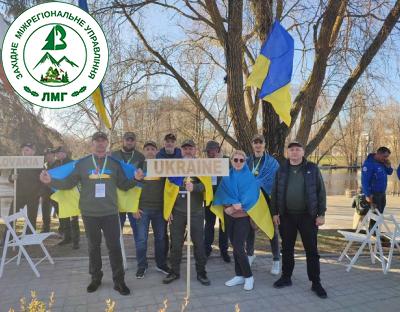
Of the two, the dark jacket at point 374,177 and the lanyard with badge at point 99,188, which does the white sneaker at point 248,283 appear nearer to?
the lanyard with badge at point 99,188

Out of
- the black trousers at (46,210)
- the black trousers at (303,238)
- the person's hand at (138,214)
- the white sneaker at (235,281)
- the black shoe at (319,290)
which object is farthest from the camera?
the black trousers at (46,210)

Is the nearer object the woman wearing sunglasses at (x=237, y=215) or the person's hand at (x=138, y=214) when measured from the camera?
the woman wearing sunglasses at (x=237, y=215)

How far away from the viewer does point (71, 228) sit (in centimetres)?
708

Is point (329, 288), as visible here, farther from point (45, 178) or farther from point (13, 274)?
point (13, 274)

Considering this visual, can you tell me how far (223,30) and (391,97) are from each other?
182 inches

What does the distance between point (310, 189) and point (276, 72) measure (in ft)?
6.81

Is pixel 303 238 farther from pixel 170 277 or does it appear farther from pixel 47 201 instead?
pixel 47 201

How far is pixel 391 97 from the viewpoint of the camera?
373 inches

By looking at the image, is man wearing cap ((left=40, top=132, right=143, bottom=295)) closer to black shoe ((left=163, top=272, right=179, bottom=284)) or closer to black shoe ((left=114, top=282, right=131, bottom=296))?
black shoe ((left=114, top=282, right=131, bottom=296))

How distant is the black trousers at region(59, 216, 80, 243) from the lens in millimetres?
6883

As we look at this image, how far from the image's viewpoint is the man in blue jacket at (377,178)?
714 centimetres

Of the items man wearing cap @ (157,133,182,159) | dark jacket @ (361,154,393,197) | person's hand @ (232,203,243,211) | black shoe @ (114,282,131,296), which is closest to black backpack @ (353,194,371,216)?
dark jacket @ (361,154,393,197)

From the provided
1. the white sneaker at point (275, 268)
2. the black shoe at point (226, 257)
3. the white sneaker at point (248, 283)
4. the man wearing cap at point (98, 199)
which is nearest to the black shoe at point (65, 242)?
the man wearing cap at point (98, 199)

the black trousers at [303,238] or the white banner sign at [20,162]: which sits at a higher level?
the white banner sign at [20,162]
